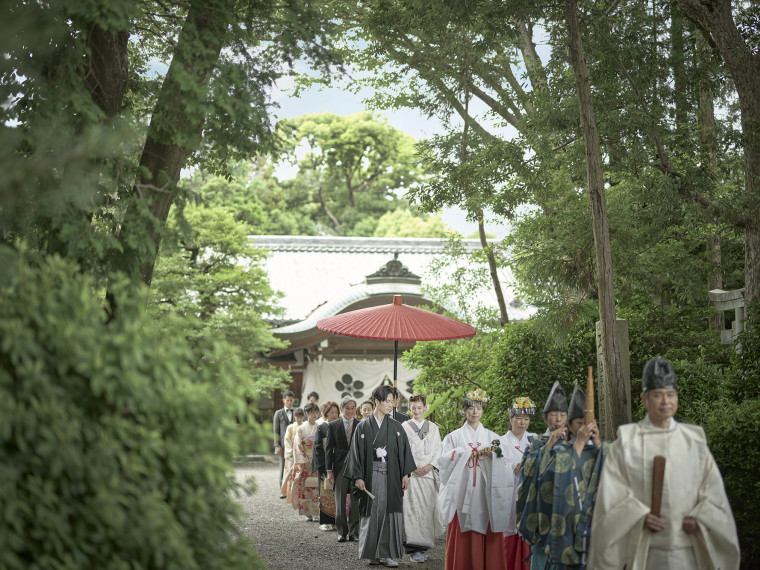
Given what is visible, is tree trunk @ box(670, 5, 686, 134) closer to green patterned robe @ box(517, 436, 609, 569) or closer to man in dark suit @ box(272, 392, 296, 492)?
green patterned robe @ box(517, 436, 609, 569)

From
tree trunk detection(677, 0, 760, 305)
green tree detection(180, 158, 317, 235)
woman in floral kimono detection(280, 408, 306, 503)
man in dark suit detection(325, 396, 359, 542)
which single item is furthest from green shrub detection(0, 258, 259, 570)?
green tree detection(180, 158, 317, 235)

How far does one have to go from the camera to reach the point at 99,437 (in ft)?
9.30

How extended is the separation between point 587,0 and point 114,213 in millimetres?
6452

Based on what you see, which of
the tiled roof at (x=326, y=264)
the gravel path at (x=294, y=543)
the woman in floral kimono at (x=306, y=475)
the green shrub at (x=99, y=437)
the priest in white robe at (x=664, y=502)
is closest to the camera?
the green shrub at (x=99, y=437)

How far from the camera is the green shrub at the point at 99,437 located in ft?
8.79

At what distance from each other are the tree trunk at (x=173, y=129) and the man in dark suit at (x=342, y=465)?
5065 mm

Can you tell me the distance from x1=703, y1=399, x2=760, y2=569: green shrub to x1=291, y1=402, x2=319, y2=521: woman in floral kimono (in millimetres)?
6367

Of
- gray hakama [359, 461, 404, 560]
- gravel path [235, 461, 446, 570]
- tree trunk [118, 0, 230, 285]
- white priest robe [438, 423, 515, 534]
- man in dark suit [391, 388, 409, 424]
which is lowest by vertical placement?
gravel path [235, 461, 446, 570]

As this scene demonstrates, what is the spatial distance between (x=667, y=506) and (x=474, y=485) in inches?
107

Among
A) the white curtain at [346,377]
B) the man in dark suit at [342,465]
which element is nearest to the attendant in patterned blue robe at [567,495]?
the man in dark suit at [342,465]

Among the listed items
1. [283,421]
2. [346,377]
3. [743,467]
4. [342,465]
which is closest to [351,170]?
[346,377]

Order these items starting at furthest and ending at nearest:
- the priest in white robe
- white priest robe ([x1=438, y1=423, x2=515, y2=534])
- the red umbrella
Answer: the red umbrella, white priest robe ([x1=438, y1=423, x2=515, y2=534]), the priest in white robe

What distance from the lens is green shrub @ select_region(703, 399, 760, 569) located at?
5586 millimetres

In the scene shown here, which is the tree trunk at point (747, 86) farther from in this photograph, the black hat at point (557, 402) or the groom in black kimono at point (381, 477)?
the groom in black kimono at point (381, 477)
